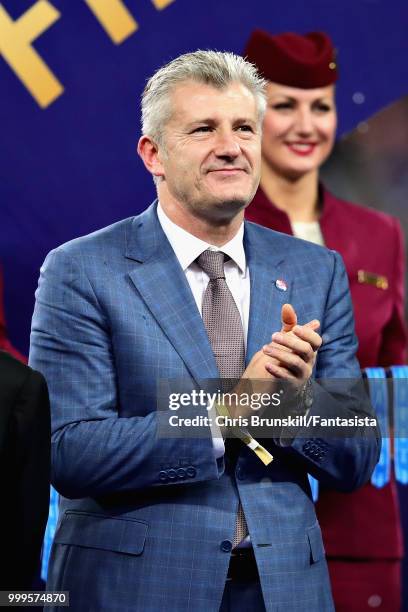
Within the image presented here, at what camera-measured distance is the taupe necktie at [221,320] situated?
2291 millimetres

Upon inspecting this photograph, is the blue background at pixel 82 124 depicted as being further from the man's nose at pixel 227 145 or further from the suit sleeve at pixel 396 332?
the man's nose at pixel 227 145

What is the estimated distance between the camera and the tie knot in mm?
2383

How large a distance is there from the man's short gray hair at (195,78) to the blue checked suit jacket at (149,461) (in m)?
0.30

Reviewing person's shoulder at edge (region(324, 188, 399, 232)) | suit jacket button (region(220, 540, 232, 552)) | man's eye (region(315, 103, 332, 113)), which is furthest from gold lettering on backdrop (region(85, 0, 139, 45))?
suit jacket button (region(220, 540, 232, 552))

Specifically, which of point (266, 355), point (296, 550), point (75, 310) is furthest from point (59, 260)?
point (296, 550)

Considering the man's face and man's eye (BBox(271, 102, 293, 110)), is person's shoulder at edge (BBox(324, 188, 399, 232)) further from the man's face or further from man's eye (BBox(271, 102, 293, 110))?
the man's face

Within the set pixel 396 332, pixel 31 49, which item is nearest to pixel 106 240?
pixel 31 49

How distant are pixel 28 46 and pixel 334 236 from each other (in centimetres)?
112

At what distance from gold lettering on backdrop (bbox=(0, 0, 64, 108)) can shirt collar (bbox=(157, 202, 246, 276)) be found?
3.90 ft

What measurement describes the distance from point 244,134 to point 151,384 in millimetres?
575

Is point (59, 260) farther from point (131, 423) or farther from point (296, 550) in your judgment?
point (296, 550)

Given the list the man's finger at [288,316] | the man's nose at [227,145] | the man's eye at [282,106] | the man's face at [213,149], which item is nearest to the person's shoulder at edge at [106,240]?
the man's face at [213,149]

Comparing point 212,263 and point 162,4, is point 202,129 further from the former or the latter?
point 162,4

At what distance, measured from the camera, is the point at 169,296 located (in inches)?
91.0
